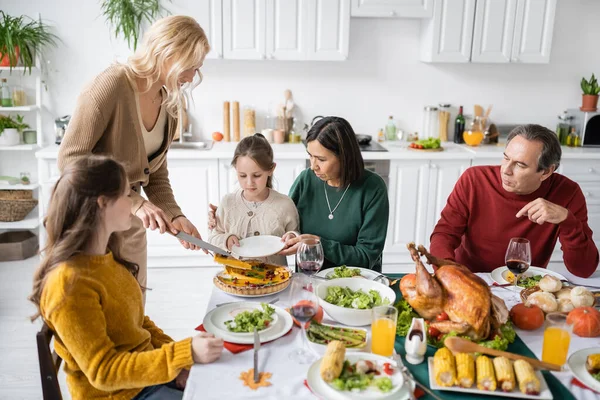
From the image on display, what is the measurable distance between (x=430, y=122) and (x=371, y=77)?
23.8 inches

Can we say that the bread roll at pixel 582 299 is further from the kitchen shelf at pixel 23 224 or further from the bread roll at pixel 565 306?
the kitchen shelf at pixel 23 224

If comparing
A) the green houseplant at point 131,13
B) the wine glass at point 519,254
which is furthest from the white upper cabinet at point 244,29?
the wine glass at point 519,254

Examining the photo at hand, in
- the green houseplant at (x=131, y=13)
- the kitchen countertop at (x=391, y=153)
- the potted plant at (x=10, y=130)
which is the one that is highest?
Answer: the green houseplant at (x=131, y=13)

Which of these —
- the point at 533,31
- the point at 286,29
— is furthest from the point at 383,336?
the point at 533,31

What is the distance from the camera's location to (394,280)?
199 cm

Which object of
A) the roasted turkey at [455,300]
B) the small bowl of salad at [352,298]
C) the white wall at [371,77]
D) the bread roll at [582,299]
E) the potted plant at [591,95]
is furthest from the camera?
the potted plant at [591,95]

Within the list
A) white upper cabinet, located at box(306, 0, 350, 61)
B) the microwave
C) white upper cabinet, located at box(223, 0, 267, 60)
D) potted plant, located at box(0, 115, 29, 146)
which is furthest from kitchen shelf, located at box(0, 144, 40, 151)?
the microwave

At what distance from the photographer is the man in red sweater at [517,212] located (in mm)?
2143

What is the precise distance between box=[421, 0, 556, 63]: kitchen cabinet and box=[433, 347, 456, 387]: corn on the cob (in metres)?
3.25

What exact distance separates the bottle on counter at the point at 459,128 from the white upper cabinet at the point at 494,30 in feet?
1.61

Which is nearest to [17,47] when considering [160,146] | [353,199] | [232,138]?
[232,138]

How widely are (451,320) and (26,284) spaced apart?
3206 millimetres

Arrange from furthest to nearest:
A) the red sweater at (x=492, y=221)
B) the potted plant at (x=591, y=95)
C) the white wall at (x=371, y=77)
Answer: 1. the potted plant at (x=591, y=95)
2. the white wall at (x=371, y=77)
3. the red sweater at (x=492, y=221)

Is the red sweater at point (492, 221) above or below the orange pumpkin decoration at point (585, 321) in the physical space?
above
